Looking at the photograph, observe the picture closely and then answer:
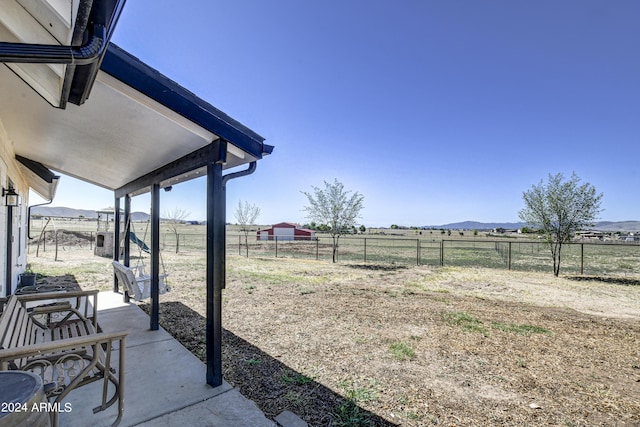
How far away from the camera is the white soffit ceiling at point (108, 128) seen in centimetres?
237

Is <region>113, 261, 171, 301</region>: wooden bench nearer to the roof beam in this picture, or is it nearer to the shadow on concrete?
the shadow on concrete

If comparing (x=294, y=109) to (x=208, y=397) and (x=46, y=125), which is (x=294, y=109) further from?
(x=208, y=397)

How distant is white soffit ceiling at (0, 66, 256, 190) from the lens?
2.37 metres

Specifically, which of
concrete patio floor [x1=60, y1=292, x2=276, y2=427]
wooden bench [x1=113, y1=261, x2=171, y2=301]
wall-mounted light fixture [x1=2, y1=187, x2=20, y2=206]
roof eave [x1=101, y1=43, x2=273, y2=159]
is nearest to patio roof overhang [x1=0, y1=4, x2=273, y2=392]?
roof eave [x1=101, y1=43, x2=273, y2=159]

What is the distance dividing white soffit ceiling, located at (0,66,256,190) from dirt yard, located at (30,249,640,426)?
241 cm

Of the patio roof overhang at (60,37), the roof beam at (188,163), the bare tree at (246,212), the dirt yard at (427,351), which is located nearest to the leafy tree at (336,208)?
the dirt yard at (427,351)

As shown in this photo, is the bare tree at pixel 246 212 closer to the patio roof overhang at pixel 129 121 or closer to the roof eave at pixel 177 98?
the patio roof overhang at pixel 129 121

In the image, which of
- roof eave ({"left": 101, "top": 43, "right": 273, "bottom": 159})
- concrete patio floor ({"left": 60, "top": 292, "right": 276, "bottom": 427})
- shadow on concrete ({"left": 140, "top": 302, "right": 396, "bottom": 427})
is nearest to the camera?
roof eave ({"left": 101, "top": 43, "right": 273, "bottom": 159})

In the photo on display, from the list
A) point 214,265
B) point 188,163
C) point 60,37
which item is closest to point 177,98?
point 60,37

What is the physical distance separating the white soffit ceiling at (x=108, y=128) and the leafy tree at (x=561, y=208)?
37.7 ft

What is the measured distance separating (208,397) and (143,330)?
7.61 ft

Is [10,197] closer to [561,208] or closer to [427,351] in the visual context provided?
[427,351]

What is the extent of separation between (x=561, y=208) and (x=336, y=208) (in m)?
8.49

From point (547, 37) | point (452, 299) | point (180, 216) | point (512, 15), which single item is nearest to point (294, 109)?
point (512, 15)
